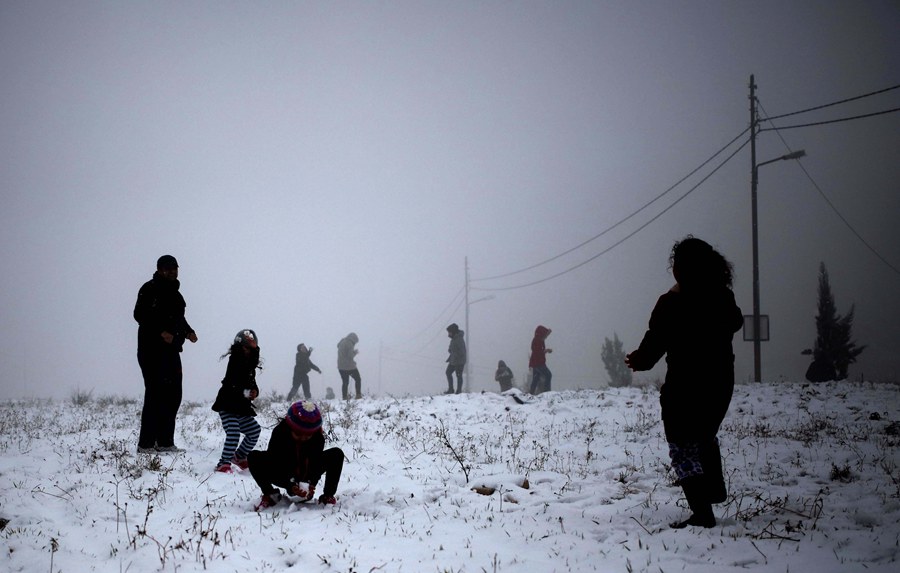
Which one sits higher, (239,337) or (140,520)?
(239,337)

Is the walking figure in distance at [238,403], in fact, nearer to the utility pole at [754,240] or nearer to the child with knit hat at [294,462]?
the child with knit hat at [294,462]

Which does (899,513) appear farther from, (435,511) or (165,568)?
(165,568)

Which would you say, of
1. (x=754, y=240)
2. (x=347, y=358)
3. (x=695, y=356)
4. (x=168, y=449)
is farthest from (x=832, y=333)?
(x=168, y=449)

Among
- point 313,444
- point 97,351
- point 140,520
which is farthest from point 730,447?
point 97,351

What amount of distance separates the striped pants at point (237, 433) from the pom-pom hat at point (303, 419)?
204 cm

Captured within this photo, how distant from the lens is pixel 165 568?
11.3ft

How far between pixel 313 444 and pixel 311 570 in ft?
5.98

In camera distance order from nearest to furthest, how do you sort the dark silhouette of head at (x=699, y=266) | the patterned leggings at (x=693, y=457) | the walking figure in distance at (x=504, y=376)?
the patterned leggings at (x=693, y=457) < the dark silhouette of head at (x=699, y=266) < the walking figure in distance at (x=504, y=376)

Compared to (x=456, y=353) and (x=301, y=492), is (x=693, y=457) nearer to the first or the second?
(x=301, y=492)

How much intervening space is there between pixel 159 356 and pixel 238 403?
184cm

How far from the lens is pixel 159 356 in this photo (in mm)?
7371

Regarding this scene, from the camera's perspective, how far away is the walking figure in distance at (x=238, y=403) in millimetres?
6559

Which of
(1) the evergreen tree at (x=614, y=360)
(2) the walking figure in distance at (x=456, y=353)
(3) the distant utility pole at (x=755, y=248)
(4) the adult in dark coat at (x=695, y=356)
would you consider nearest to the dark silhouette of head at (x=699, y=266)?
(4) the adult in dark coat at (x=695, y=356)

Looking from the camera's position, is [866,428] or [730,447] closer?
[730,447]
